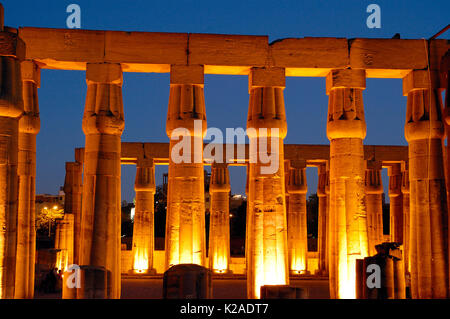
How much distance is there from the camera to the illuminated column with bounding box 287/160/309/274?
34.1 m

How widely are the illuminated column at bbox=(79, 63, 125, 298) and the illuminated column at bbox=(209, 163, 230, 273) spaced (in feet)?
52.7

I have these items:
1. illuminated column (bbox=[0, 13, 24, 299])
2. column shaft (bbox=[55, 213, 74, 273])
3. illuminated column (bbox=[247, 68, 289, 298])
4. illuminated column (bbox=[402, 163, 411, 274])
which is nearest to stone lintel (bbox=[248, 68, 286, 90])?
illuminated column (bbox=[247, 68, 289, 298])

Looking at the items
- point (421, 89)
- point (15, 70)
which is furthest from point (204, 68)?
point (421, 89)

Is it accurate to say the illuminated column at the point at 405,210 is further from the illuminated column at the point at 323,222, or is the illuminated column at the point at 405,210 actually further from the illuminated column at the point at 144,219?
the illuminated column at the point at 144,219

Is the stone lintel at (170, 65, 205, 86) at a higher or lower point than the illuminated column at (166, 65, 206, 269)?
higher

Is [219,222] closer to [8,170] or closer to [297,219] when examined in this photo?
[297,219]

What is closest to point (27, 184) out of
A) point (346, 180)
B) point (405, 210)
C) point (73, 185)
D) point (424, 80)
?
point (346, 180)

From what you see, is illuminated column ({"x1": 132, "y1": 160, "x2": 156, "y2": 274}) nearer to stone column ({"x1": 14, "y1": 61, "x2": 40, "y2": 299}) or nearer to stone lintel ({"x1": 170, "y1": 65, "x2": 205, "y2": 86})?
stone column ({"x1": 14, "y1": 61, "x2": 40, "y2": 299})

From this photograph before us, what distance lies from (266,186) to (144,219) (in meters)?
17.6

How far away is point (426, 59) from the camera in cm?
1941

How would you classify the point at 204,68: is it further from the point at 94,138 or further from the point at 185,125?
the point at 94,138

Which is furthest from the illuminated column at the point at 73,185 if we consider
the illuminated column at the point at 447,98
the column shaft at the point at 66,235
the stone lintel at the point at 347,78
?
the illuminated column at the point at 447,98

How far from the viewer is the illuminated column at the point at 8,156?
14.4 metres
